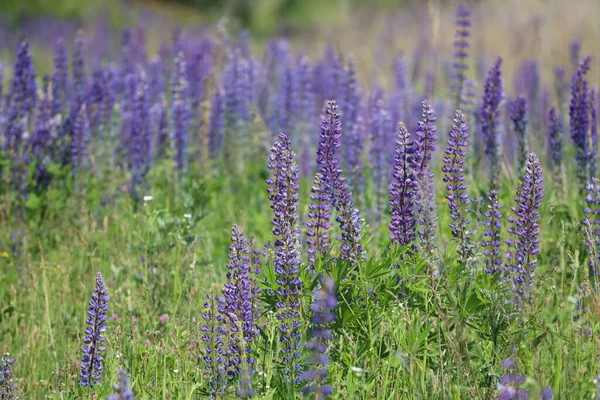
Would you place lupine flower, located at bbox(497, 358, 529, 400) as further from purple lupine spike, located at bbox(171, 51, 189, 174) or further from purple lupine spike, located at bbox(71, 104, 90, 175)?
purple lupine spike, located at bbox(171, 51, 189, 174)

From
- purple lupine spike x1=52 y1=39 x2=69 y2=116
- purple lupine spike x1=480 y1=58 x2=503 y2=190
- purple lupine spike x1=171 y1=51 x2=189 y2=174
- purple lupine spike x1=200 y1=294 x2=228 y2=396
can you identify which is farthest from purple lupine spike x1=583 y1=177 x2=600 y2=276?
purple lupine spike x1=52 y1=39 x2=69 y2=116

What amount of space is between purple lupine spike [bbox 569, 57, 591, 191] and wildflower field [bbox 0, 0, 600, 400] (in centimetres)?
1

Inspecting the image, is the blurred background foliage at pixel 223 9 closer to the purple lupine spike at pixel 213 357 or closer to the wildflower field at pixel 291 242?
the wildflower field at pixel 291 242

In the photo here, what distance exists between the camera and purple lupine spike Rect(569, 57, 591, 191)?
4.92 metres

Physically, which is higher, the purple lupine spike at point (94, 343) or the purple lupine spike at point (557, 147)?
the purple lupine spike at point (557, 147)

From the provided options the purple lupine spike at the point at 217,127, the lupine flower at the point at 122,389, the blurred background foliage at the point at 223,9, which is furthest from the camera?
the blurred background foliage at the point at 223,9

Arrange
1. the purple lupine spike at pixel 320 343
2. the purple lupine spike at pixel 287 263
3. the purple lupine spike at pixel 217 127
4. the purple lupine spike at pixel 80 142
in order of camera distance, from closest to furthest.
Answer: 1. the purple lupine spike at pixel 320 343
2. the purple lupine spike at pixel 287 263
3. the purple lupine spike at pixel 80 142
4. the purple lupine spike at pixel 217 127

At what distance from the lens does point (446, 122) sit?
870cm

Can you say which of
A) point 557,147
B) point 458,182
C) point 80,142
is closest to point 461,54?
point 557,147

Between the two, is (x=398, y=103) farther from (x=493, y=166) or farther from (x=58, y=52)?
(x=58, y=52)

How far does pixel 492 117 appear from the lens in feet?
17.6

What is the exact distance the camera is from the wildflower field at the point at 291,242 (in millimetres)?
3127

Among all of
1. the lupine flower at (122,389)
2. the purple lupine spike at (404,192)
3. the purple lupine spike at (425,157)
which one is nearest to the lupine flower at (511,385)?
the purple lupine spike at (425,157)

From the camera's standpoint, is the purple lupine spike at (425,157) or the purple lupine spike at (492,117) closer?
the purple lupine spike at (425,157)
